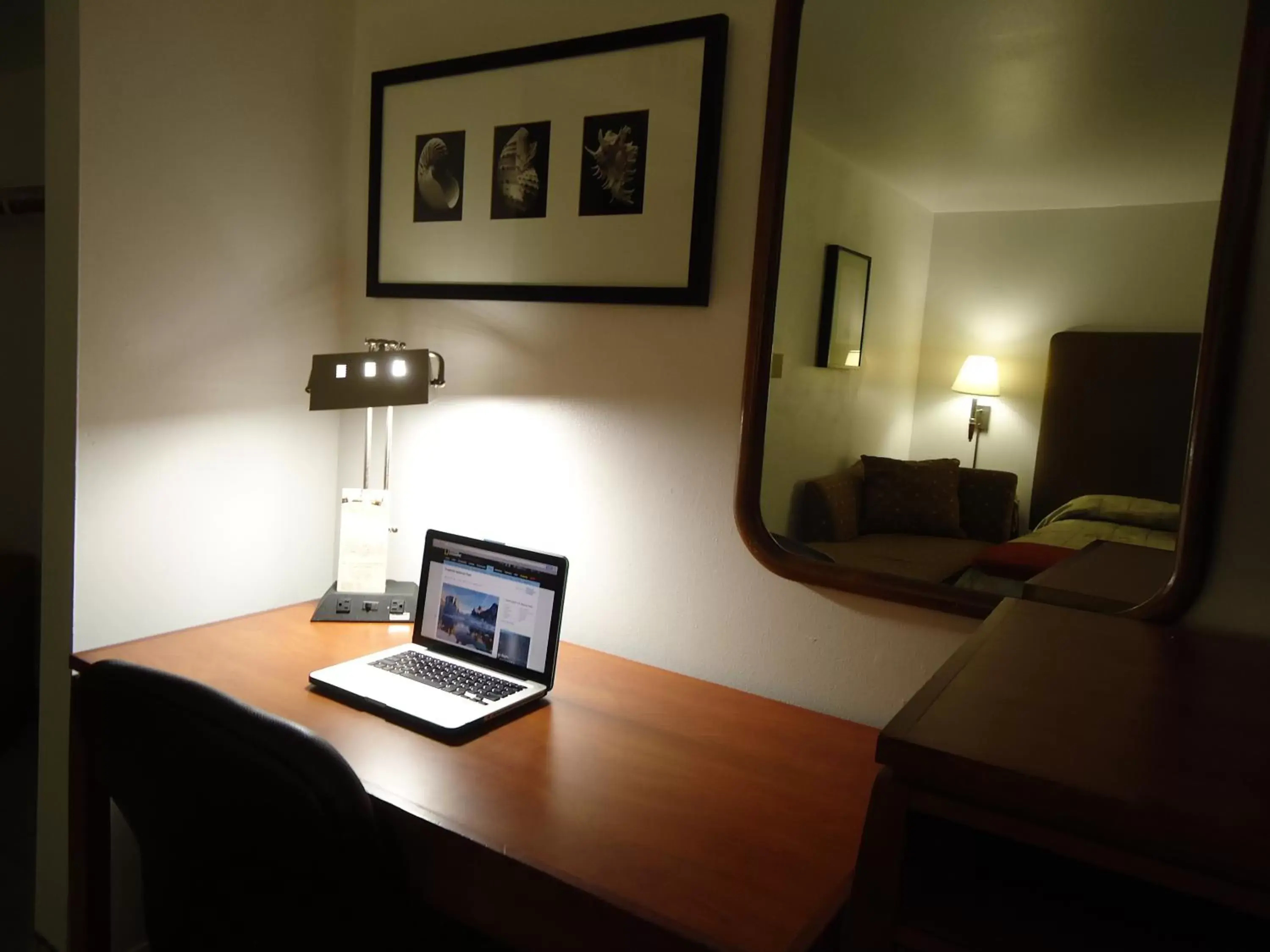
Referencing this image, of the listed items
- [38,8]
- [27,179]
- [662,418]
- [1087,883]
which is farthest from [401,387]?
[27,179]

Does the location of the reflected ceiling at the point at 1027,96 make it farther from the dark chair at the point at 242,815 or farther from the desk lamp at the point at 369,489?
the dark chair at the point at 242,815

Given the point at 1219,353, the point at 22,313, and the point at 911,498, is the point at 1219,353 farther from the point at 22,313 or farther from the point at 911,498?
the point at 22,313

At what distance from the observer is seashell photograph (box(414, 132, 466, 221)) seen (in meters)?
1.85

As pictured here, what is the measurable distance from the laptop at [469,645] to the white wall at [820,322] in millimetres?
→ 441

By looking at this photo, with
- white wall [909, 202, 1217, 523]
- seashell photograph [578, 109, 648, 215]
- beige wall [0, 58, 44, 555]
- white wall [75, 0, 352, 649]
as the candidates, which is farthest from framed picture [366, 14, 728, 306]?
beige wall [0, 58, 44, 555]

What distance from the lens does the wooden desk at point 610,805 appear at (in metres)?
0.95

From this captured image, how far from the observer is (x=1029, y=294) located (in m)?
1.22

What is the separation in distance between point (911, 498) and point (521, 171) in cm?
102

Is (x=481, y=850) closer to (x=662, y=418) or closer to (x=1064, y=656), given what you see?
(x=1064, y=656)

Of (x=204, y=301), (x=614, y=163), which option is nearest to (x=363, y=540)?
(x=204, y=301)

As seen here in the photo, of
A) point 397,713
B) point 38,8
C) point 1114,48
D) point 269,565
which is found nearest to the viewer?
point 1114,48

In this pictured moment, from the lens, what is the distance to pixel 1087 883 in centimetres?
82

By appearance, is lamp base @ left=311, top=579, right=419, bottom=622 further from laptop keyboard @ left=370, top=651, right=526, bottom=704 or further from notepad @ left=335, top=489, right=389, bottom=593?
laptop keyboard @ left=370, top=651, right=526, bottom=704

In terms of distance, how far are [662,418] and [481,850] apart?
0.86m
